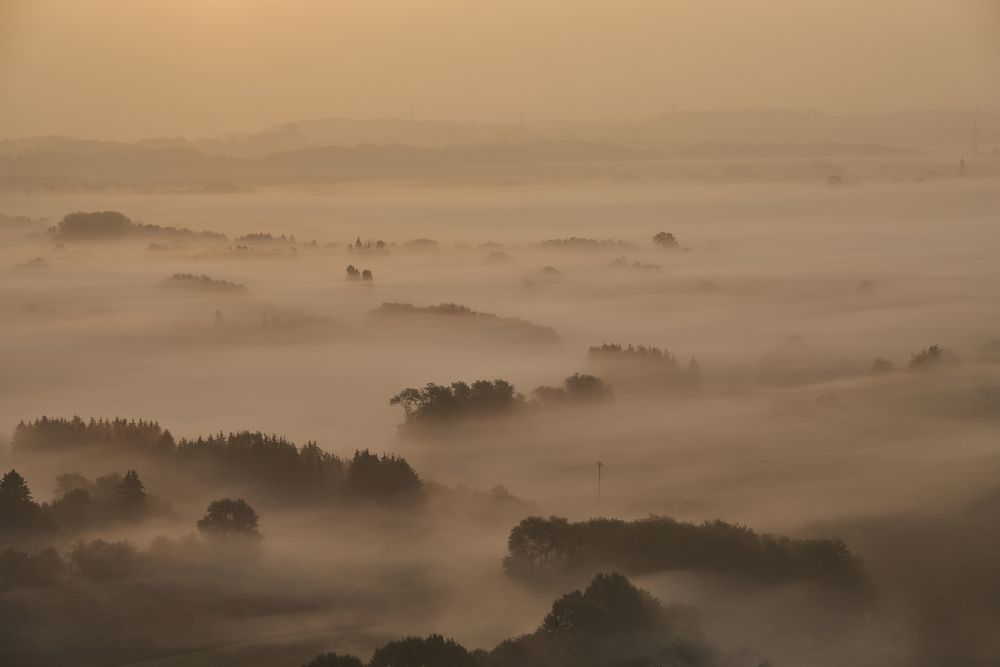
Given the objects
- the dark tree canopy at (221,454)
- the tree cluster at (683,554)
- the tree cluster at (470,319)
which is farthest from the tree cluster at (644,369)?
the tree cluster at (683,554)

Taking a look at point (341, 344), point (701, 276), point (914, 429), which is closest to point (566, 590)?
point (914, 429)

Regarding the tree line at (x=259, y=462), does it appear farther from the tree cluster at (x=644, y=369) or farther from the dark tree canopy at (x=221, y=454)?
the tree cluster at (x=644, y=369)

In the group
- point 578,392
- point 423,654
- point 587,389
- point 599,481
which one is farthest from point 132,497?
point 587,389

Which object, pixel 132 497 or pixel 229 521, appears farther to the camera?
pixel 132 497

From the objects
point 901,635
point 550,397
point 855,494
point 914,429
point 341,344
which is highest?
point 341,344

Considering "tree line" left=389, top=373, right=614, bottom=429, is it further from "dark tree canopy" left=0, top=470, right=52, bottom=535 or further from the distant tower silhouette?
"dark tree canopy" left=0, top=470, right=52, bottom=535

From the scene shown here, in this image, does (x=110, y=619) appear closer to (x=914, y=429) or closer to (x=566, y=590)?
(x=566, y=590)

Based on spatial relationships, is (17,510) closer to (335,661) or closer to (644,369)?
(335,661)
